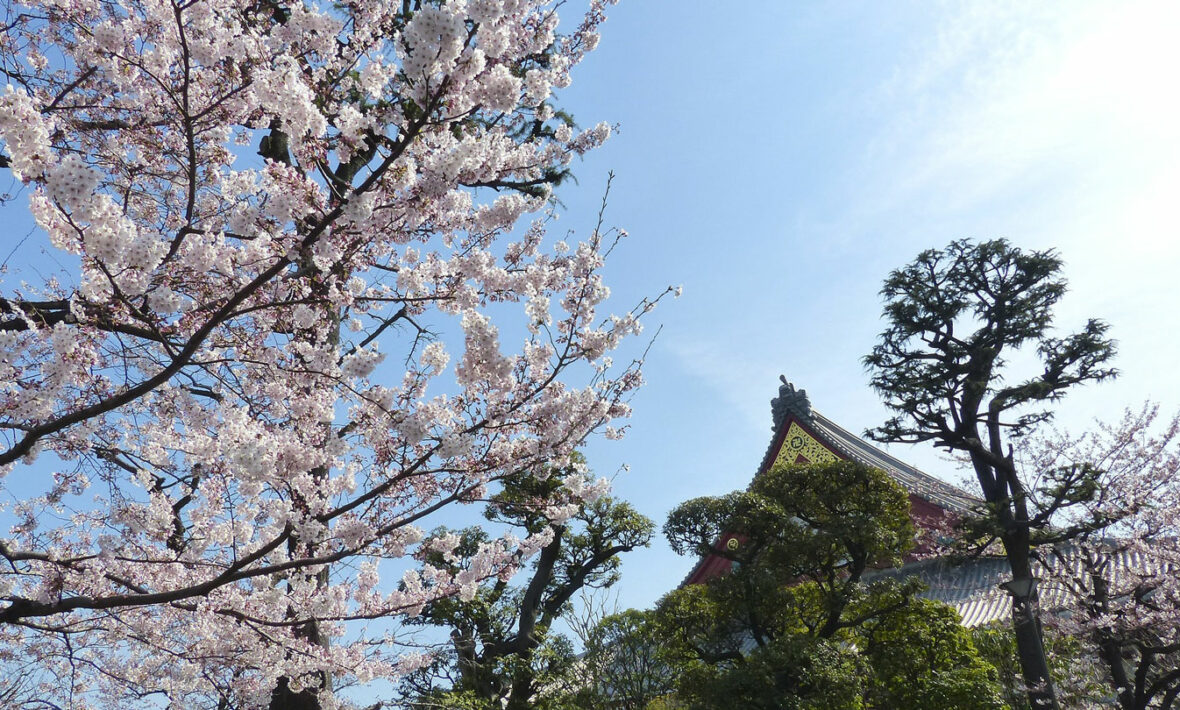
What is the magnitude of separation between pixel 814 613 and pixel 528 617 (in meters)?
6.54

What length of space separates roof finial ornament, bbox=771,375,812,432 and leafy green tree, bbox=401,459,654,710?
669 centimetres

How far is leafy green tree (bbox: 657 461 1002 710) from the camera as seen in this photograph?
943cm

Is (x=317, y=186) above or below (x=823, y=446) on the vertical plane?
below

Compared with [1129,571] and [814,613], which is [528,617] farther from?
[1129,571]

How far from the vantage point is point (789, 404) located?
67.9ft

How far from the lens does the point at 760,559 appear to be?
440 inches

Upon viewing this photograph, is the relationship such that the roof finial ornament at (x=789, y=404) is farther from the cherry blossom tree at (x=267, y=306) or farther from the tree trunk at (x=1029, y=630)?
the cherry blossom tree at (x=267, y=306)

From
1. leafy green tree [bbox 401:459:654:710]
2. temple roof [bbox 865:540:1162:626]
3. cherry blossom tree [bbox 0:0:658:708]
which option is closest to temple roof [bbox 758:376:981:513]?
temple roof [bbox 865:540:1162:626]

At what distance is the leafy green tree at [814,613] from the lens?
9.43 m

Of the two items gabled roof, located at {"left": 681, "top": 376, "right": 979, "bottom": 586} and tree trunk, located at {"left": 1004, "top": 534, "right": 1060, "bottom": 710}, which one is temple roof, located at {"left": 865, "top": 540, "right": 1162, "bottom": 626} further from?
gabled roof, located at {"left": 681, "top": 376, "right": 979, "bottom": 586}

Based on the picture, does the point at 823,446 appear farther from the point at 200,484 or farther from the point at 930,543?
the point at 200,484

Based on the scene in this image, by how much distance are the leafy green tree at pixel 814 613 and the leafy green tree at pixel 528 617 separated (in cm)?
236

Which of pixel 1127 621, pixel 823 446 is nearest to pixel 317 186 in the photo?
pixel 1127 621

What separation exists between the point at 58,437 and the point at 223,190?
2.04 m
